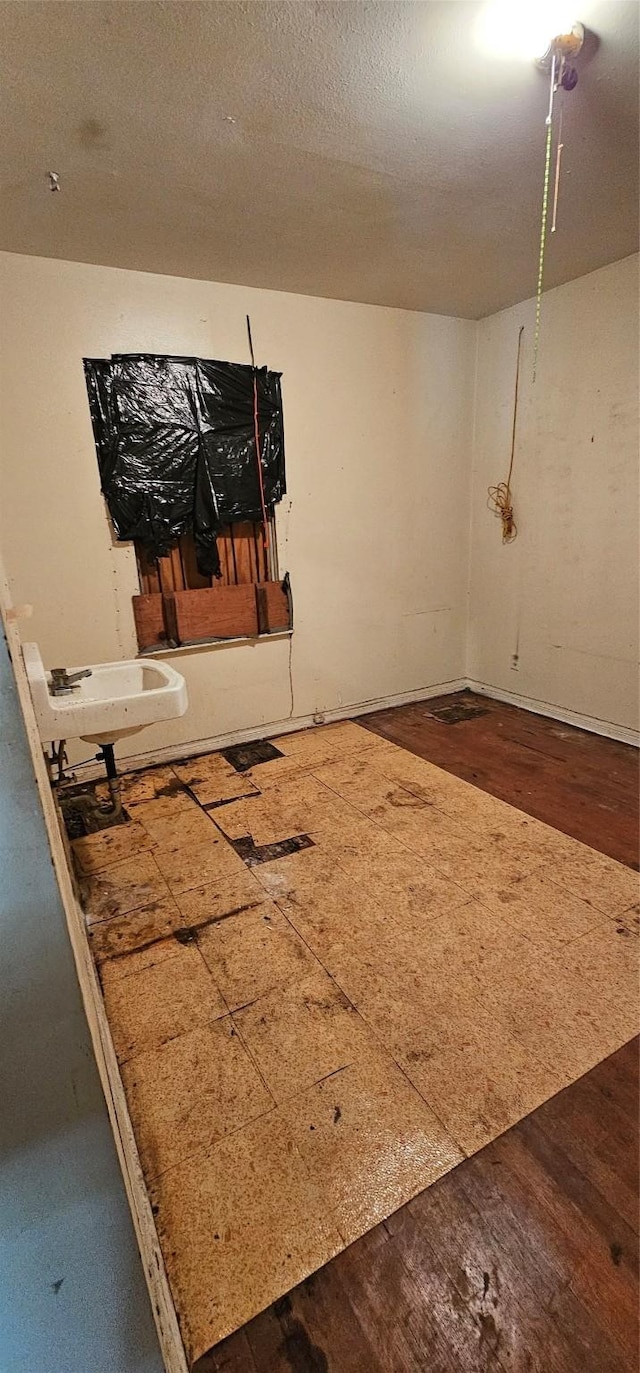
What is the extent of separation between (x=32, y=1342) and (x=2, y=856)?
0.42 m

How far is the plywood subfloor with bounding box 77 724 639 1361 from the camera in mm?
1175

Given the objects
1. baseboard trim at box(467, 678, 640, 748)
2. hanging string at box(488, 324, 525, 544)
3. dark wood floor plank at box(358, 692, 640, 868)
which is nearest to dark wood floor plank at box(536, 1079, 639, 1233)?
dark wood floor plank at box(358, 692, 640, 868)

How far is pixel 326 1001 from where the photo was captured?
164 centimetres

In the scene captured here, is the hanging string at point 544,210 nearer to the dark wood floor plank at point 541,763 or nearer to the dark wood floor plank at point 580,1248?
the dark wood floor plank at point 541,763

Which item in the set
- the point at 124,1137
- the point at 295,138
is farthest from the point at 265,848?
the point at 295,138

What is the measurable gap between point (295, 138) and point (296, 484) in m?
1.68

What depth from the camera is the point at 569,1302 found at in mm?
1012

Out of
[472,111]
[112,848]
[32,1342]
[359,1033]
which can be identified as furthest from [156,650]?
[32,1342]

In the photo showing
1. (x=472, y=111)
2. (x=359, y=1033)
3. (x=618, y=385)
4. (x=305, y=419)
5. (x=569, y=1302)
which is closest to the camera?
(x=569, y=1302)

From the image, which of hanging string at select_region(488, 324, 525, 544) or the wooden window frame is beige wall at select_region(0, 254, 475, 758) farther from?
hanging string at select_region(488, 324, 525, 544)

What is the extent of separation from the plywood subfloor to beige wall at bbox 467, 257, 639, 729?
1.45 m

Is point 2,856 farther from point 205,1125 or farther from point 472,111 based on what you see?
point 472,111

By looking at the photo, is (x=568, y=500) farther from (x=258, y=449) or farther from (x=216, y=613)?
(x=216, y=613)

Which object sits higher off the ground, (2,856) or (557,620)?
(2,856)
